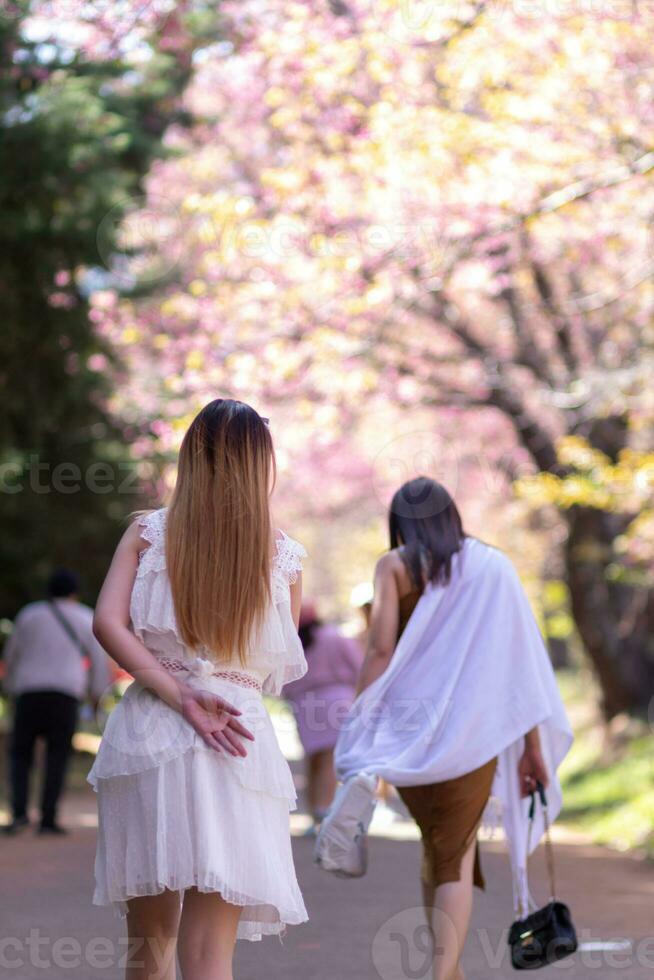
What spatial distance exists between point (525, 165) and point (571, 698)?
58.0ft

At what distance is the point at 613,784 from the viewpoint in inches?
640

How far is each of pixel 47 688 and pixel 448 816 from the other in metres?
6.59

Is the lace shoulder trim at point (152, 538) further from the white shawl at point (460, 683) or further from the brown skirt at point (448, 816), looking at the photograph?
the brown skirt at point (448, 816)

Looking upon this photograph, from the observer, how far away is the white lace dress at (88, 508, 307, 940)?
367 centimetres

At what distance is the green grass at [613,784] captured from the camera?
43.3 feet

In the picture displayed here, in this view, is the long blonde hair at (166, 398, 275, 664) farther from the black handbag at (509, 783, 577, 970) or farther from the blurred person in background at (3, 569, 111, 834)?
the blurred person in background at (3, 569, 111, 834)

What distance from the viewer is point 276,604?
396 centimetres

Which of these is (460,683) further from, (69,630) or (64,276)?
(64,276)

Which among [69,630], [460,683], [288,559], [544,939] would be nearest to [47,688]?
[69,630]

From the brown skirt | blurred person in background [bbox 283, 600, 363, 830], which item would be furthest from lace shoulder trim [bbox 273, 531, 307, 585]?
blurred person in background [bbox 283, 600, 363, 830]

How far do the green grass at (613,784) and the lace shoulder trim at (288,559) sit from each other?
8.11 metres

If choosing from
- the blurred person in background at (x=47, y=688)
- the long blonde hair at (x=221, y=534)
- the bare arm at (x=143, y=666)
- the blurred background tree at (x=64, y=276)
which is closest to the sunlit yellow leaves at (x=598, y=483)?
the blurred person in background at (x=47, y=688)

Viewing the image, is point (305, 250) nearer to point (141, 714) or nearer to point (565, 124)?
point (565, 124)

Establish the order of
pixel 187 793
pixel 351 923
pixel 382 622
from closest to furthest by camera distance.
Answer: pixel 187 793
pixel 382 622
pixel 351 923
